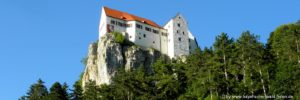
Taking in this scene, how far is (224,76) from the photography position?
198 feet

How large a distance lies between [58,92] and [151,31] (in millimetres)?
39175

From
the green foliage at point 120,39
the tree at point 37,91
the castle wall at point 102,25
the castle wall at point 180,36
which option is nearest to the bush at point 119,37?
the green foliage at point 120,39

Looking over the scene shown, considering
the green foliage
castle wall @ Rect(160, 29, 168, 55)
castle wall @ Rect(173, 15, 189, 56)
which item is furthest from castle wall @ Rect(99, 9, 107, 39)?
castle wall @ Rect(173, 15, 189, 56)

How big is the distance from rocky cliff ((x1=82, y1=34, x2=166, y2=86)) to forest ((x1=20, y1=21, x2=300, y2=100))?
28565mm

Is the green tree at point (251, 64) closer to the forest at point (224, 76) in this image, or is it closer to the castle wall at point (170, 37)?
the forest at point (224, 76)

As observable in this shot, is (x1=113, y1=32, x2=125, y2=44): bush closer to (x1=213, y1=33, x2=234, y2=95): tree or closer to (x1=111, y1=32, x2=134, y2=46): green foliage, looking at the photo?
(x1=111, y1=32, x2=134, y2=46): green foliage

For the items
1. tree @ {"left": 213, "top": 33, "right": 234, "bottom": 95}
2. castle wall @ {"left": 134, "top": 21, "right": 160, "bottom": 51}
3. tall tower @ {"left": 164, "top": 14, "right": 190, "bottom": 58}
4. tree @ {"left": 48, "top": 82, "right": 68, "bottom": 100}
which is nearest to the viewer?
tree @ {"left": 213, "top": 33, "right": 234, "bottom": 95}

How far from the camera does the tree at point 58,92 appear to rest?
224ft

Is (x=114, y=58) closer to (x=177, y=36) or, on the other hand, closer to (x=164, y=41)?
(x=164, y=41)

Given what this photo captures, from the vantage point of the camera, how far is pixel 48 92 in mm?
72500

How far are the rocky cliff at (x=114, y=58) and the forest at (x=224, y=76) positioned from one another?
28565 mm

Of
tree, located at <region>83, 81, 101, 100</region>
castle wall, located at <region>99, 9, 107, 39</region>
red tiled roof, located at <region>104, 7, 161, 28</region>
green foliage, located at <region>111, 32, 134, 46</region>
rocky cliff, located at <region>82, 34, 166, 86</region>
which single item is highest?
red tiled roof, located at <region>104, 7, 161, 28</region>

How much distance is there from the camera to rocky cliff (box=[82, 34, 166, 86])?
96.4 meters

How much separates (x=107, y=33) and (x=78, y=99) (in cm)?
3423
